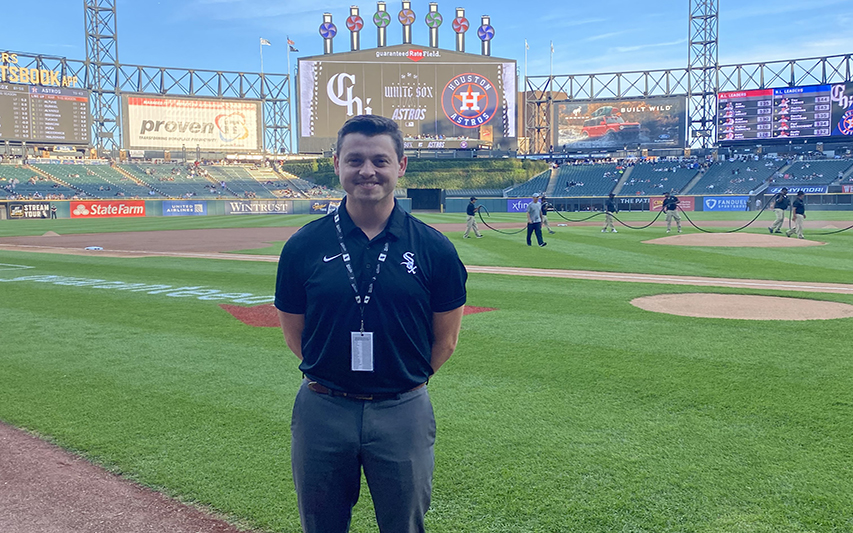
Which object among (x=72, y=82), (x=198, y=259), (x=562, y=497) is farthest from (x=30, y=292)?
(x=72, y=82)

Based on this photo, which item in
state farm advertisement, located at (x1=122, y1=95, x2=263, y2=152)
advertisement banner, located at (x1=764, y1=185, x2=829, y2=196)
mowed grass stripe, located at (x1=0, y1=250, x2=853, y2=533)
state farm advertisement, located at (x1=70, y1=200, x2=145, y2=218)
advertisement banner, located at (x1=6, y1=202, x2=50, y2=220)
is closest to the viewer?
mowed grass stripe, located at (x1=0, y1=250, x2=853, y2=533)

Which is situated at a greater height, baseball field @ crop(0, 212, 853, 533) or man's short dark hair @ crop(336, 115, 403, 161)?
man's short dark hair @ crop(336, 115, 403, 161)

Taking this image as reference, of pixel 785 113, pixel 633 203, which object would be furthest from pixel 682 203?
pixel 785 113

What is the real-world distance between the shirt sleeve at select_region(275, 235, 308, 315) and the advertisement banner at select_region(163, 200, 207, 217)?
188ft

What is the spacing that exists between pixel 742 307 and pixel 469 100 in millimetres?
58196

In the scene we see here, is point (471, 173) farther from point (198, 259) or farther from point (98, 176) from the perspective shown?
point (198, 259)

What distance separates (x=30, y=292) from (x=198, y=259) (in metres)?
6.84

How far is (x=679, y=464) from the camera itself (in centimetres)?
459

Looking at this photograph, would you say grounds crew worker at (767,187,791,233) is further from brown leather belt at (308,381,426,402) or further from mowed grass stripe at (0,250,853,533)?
brown leather belt at (308,381,426,402)

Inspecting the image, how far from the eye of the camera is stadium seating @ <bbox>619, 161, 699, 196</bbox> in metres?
65.9

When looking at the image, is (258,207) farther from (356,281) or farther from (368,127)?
(356,281)

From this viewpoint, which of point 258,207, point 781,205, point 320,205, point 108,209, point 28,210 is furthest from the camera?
point 258,207

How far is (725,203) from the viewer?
5781cm

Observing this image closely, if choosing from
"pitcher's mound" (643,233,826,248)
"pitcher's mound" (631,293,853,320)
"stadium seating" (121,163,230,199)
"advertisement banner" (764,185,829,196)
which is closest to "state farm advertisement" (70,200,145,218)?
"stadium seating" (121,163,230,199)
